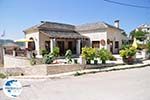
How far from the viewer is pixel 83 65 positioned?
17078 millimetres

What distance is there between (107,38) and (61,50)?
6.71 metres

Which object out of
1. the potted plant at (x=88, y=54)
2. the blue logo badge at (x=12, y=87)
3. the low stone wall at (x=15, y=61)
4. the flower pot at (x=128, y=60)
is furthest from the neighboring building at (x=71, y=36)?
the blue logo badge at (x=12, y=87)

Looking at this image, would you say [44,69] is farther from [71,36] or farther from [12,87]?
[71,36]

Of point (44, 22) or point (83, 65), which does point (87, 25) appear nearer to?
point (44, 22)

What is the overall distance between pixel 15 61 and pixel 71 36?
31.0 feet

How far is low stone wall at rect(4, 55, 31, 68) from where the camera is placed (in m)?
20.7

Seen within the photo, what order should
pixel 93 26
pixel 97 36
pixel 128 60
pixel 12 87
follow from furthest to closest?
1. pixel 93 26
2. pixel 97 36
3. pixel 128 60
4. pixel 12 87

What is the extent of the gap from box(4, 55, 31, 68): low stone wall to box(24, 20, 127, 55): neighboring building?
4821 millimetres

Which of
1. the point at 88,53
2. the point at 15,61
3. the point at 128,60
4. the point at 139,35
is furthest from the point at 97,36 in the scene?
the point at 139,35

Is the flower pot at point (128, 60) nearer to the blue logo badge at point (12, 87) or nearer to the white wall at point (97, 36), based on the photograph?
the white wall at point (97, 36)

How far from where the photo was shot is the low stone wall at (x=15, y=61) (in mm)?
20716

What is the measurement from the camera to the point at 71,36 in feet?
96.4

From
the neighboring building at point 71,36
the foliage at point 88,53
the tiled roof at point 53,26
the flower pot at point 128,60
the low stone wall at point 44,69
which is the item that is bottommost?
the low stone wall at point 44,69

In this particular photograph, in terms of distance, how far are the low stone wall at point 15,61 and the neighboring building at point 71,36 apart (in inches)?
190
